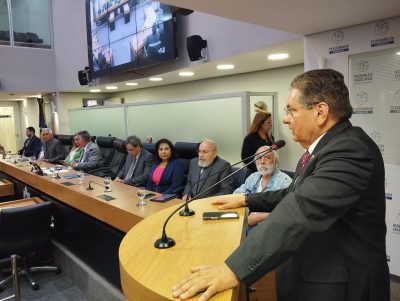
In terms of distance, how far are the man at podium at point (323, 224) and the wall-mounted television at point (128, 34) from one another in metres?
3.86

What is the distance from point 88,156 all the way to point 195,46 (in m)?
2.48

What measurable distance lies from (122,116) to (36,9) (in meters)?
5.22

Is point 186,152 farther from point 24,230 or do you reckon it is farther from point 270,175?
point 24,230

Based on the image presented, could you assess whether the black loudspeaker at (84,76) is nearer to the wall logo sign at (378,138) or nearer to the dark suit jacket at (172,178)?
the dark suit jacket at (172,178)

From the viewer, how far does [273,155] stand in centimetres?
248

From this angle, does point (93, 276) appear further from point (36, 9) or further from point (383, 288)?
point (36, 9)

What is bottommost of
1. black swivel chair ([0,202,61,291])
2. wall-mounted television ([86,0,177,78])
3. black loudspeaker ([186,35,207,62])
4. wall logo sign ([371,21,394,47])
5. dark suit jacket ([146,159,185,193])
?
black swivel chair ([0,202,61,291])

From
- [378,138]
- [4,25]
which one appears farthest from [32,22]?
[378,138]

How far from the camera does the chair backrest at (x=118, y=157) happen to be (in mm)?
5125

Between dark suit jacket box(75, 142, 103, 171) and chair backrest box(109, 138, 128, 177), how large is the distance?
7.9 inches

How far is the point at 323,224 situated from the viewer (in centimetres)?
78

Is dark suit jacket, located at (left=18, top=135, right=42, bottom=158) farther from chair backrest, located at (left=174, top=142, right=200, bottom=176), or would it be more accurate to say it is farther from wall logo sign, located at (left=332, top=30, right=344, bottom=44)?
wall logo sign, located at (left=332, top=30, right=344, bottom=44)

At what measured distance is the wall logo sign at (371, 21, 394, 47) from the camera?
2.24m

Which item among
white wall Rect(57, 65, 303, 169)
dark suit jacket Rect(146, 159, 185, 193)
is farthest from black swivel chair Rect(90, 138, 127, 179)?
A: white wall Rect(57, 65, 303, 169)
